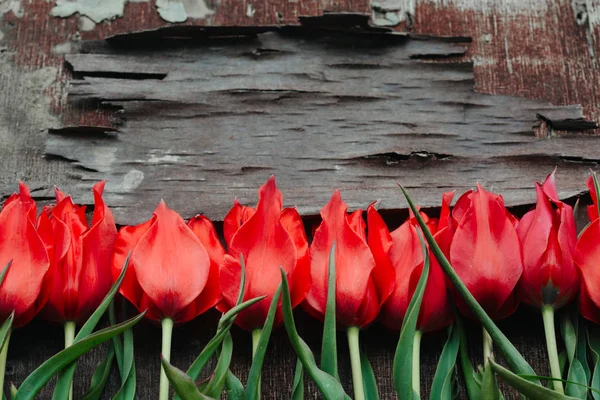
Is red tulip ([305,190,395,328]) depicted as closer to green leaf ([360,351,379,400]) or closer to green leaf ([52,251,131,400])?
green leaf ([360,351,379,400])

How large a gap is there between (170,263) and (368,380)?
0.94ft

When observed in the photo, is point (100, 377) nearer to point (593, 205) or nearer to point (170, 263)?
point (170, 263)

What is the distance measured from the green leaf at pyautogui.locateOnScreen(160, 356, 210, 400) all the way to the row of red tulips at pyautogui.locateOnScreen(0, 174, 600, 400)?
158 mm

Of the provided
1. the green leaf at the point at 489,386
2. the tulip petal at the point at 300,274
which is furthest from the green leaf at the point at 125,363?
the green leaf at the point at 489,386

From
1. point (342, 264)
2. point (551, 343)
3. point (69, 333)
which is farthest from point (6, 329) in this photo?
point (551, 343)

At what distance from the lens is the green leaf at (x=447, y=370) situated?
3.15 feet

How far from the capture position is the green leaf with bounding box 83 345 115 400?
0.96 metres

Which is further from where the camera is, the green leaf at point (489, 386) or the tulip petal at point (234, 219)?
the tulip petal at point (234, 219)

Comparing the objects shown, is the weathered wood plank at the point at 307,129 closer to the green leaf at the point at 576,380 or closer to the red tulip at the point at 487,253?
the red tulip at the point at 487,253

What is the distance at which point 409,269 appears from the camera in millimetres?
1003

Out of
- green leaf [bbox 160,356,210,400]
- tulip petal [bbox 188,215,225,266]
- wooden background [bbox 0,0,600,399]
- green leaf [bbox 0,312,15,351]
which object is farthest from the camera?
wooden background [bbox 0,0,600,399]

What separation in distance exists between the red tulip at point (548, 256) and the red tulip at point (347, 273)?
17cm

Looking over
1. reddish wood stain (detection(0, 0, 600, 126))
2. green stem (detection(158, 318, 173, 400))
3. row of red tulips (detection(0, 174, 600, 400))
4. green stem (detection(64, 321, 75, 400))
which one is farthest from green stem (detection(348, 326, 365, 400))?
reddish wood stain (detection(0, 0, 600, 126))

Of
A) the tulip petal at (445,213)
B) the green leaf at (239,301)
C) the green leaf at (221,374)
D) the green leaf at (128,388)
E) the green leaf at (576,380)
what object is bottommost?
the green leaf at (128,388)
